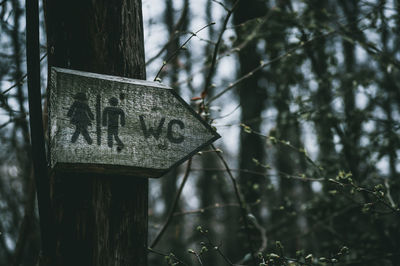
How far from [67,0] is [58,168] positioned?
0.65m

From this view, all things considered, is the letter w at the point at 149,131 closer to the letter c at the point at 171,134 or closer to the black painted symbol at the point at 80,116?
the letter c at the point at 171,134

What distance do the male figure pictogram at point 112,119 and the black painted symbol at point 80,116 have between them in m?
0.05

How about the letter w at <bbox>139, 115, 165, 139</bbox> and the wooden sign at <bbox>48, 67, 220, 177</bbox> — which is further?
the letter w at <bbox>139, 115, 165, 139</bbox>

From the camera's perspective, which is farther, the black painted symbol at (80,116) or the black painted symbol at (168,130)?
the black painted symbol at (168,130)

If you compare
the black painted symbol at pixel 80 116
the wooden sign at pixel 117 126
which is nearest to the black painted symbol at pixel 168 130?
the wooden sign at pixel 117 126

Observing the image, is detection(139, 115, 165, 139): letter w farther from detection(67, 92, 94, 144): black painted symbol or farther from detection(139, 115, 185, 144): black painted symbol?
detection(67, 92, 94, 144): black painted symbol

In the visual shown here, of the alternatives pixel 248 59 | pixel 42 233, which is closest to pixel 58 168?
pixel 42 233

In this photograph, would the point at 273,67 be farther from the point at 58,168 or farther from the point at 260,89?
the point at 58,168

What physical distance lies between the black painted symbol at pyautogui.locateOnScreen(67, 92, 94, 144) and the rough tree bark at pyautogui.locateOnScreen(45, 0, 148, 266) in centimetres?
16

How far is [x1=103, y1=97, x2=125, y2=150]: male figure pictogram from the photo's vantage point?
55.5 inches

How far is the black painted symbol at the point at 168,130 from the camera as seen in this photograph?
148cm

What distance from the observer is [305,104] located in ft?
12.8

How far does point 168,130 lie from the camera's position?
4.99 feet

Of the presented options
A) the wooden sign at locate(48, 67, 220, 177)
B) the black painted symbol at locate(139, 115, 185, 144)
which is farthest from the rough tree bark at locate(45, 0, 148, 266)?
the black painted symbol at locate(139, 115, 185, 144)
